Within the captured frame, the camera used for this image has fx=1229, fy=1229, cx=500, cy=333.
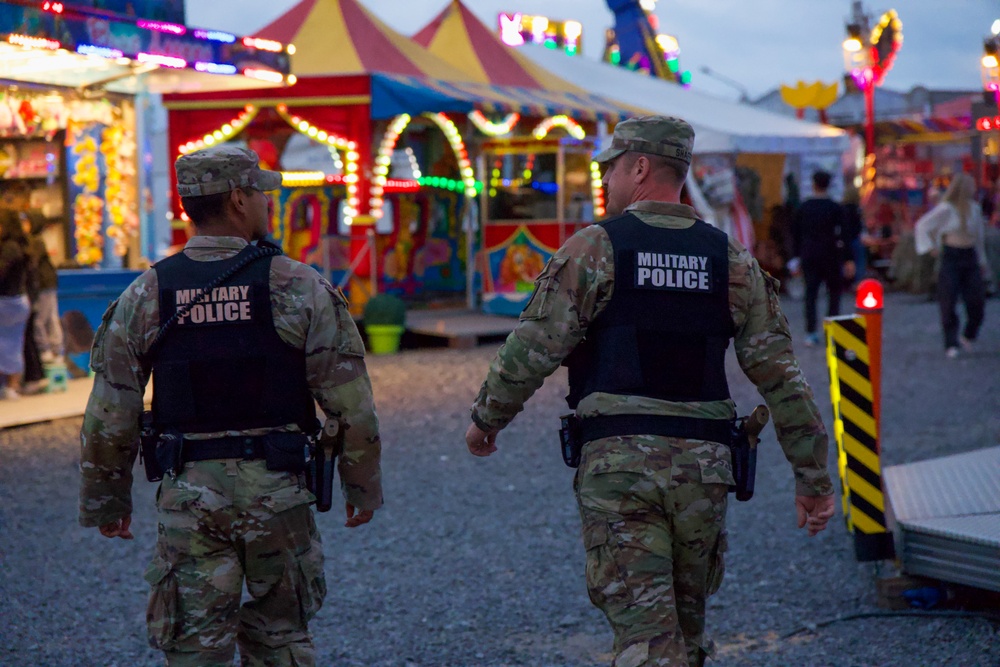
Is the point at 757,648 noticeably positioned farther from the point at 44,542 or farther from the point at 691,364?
the point at 44,542

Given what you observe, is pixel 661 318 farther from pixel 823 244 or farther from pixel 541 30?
pixel 541 30

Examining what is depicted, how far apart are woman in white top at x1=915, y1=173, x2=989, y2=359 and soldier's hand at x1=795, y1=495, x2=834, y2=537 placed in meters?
9.60

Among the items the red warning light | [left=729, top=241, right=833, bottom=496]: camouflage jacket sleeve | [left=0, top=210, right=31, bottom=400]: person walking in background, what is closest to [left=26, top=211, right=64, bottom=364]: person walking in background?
[left=0, top=210, right=31, bottom=400]: person walking in background

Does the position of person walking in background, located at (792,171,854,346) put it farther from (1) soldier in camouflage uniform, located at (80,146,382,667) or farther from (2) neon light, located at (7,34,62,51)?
(1) soldier in camouflage uniform, located at (80,146,382,667)

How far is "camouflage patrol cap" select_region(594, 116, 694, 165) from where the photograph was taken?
3.33m

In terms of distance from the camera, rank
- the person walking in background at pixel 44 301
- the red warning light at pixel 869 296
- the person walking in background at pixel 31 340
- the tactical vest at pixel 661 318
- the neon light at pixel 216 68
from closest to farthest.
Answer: the tactical vest at pixel 661 318 → the red warning light at pixel 869 296 → the person walking in background at pixel 31 340 → the person walking in background at pixel 44 301 → the neon light at pixel 216 68

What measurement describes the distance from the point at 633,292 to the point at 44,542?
415 cm

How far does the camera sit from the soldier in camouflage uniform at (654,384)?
3191 millimetres

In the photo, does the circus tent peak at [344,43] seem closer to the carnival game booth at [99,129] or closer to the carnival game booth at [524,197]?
the carnival game booth at [524,197]

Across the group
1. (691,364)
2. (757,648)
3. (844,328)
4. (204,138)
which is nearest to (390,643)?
(757,648)

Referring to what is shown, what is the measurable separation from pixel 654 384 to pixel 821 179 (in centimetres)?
1024

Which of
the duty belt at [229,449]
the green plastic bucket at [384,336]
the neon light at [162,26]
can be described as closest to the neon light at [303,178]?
the green plastic bucket at [384,336]

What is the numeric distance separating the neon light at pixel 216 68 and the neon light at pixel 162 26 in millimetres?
330

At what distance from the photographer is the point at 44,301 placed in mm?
10312
